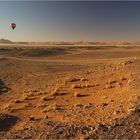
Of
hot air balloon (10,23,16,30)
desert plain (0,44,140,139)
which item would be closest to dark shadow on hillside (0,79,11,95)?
desert plain (0,44,140,139)

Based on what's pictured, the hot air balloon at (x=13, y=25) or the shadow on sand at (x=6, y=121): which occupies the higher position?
the hot air balloon at (x=13, y=25)

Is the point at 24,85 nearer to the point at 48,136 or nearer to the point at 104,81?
the point at 104,81

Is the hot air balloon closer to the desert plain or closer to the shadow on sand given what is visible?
the desert plain

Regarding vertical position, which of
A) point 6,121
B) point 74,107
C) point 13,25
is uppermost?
point 13,25

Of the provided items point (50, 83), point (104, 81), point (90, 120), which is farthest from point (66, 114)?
point (50, 83)

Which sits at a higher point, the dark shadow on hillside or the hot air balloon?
the hot air balloon

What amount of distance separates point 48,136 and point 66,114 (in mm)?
2699

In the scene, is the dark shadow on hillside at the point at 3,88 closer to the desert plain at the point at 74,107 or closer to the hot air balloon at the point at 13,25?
the desert plain at the point at 74,107

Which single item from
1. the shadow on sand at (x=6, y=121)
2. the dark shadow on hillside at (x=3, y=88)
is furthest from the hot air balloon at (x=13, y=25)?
the shadow on sand at (x=6, y=121)

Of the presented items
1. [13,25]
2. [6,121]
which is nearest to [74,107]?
[6,121]

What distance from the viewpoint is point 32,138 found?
11.2 meters

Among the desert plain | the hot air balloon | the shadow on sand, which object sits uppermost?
the hot air balloon

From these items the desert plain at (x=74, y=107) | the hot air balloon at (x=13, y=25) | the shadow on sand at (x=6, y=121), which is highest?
the hot air balloon at (x=13, y=25)

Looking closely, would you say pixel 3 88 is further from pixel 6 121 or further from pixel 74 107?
pixel 74 107
